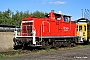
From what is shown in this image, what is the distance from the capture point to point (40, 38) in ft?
58.4

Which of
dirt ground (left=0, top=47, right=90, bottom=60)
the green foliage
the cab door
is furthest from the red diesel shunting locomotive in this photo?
the green foliage

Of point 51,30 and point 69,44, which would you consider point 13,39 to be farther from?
point 69,44

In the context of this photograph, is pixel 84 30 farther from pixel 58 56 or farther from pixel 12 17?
pixel 12 17

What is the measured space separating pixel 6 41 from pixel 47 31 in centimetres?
384

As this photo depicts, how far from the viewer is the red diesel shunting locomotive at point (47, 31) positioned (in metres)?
17.8

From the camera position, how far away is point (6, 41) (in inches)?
728

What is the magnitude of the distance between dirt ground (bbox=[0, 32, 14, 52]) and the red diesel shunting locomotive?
59 cm

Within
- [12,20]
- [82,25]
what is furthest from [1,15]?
[82,25]

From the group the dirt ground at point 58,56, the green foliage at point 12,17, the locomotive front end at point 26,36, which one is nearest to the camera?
the dirt ground at point 58,56

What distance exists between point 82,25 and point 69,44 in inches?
228

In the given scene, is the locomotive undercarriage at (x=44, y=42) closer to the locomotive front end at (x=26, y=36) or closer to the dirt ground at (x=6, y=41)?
the locomotive front end at (x=26, y=36)

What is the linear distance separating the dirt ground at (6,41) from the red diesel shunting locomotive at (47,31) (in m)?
0.59

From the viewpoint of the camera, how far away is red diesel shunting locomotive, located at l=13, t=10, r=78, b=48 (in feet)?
58.4

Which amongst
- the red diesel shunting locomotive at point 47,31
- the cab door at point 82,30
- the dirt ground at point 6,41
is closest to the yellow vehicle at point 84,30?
the cab door at point 82,30
